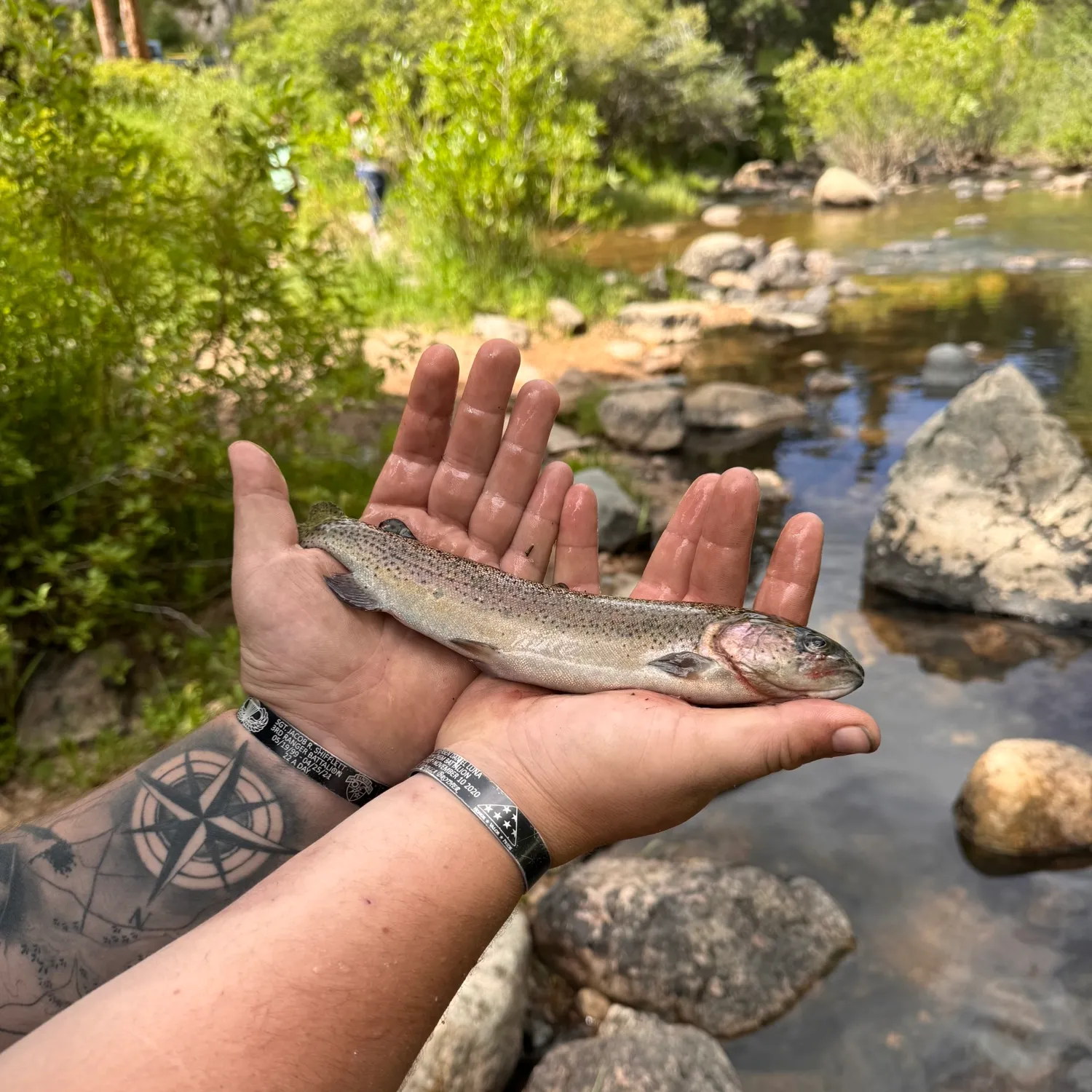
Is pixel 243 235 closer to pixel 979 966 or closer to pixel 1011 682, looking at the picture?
pixel 979 966

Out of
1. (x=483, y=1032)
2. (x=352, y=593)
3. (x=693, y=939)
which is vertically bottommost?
(x=693, y=939)

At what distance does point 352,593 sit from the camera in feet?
11.7

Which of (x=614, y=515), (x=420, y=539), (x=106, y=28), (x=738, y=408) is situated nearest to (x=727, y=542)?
(x=420, y=539)

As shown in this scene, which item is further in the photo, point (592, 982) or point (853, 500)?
point (853, 500)

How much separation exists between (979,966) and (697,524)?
3.50 m

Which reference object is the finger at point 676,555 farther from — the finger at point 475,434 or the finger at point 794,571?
the finger at point 475,434

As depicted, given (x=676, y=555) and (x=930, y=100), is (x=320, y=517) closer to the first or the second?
(x=676, y=555)

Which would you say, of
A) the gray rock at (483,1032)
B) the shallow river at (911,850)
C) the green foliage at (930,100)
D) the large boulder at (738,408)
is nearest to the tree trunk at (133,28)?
the green foliage at (930,100)

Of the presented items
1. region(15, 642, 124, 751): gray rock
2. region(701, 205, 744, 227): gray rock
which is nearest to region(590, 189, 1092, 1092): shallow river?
region(15, 642, 124, 751): gray rock

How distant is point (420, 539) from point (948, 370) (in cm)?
1290

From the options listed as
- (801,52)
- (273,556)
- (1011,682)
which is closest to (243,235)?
(273,556)

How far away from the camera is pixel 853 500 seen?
1070cm

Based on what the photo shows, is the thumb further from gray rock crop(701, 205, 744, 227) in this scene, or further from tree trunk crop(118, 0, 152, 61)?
tree trunk crop(118, 0, 152, 61)

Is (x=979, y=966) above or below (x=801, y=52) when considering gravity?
below
